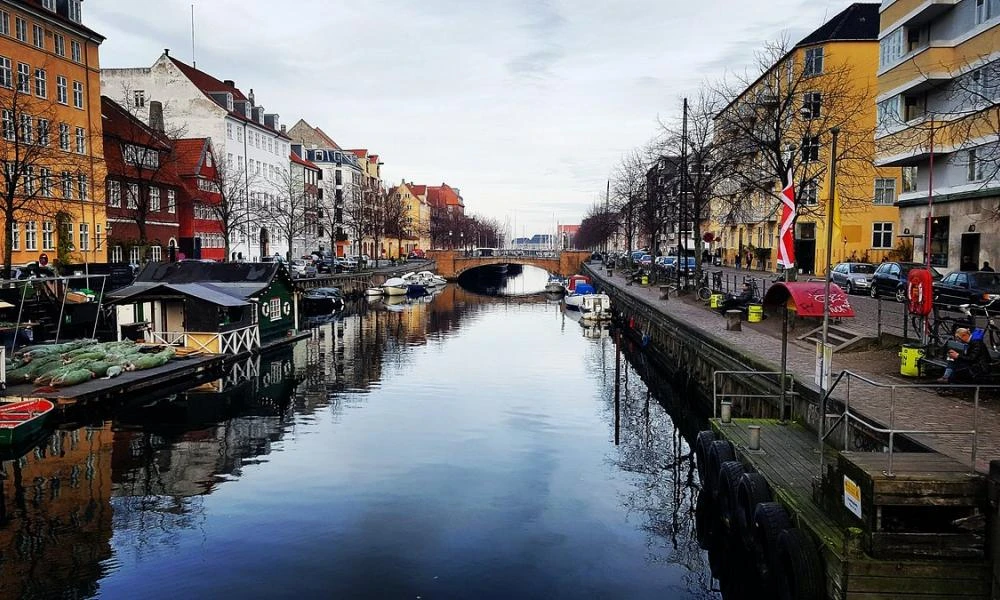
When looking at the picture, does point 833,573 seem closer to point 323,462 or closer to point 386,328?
point 323,462

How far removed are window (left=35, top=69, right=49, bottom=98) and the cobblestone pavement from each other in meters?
45.3

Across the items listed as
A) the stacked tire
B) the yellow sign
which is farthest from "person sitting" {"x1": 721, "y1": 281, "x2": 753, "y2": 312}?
the yellow sign

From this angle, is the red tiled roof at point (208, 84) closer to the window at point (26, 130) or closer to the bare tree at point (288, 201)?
the bare tree at point (288, 201)

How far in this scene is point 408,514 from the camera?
52.2ft

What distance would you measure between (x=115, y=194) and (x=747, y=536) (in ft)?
188

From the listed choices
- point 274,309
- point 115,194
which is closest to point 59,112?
point 115,194

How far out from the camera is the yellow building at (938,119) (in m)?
35.2

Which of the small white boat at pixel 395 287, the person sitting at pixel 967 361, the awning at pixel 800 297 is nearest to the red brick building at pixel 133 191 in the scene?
the small white boat at pixel 395 287

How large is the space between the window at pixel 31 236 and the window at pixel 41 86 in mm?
8282

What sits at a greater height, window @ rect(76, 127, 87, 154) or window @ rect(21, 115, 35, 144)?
window @ rect(76, 127, 87, 154)

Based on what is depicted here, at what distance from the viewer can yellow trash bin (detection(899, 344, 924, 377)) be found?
17.5 m

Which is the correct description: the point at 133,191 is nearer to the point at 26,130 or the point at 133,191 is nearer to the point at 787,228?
the point at 26,130

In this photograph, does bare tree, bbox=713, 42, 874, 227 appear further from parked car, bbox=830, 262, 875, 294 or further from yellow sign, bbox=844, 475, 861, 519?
yellow sign, bbox=844, 475, 861, 519

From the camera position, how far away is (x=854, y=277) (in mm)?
41531
